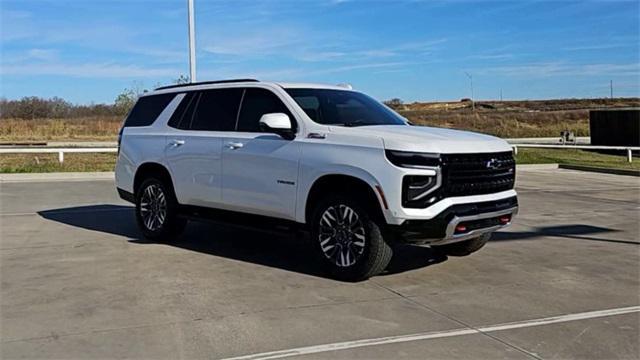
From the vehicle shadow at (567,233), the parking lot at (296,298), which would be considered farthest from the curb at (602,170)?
the parking lot at (296,298)

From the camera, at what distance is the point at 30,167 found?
812 inches

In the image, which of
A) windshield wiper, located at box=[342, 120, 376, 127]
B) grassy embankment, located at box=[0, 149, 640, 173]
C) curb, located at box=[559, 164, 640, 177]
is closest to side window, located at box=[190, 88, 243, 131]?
windshield wiper, located at box=[342, 120, 376, 127]

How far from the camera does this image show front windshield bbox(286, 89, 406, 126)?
7551 mm

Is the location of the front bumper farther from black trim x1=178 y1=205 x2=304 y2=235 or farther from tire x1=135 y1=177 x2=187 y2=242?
tire x1=135 y1=177 x2=187 y2=242

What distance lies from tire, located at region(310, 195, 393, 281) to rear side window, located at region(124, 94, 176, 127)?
3.25 m

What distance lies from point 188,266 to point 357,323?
278 cm

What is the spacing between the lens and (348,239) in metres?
6.86

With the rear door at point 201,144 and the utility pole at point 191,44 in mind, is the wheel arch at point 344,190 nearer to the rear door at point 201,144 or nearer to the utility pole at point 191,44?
the rear door at point 201,144

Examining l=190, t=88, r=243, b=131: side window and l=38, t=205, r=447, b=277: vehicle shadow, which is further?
l=190, t=88, r=243, b=131: side window

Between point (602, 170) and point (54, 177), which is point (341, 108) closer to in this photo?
point (54, 177)

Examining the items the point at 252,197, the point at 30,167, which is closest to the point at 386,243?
the point at 252,197

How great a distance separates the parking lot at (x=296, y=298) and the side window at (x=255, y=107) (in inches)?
62.0

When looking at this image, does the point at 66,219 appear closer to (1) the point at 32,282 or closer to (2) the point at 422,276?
(1) the point at 32,282

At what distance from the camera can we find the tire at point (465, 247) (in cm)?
800
